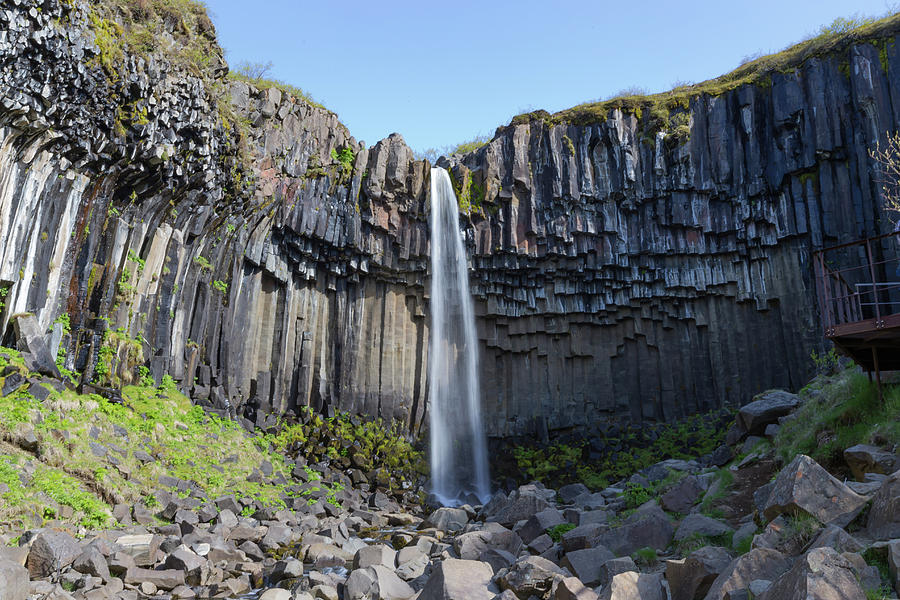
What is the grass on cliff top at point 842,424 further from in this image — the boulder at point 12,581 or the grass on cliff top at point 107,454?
Answer: the grass on cliff top at point 107,454

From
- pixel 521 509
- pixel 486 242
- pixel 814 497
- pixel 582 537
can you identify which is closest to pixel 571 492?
pixel 521 509

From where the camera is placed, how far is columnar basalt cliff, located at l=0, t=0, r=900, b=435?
53.5 ft

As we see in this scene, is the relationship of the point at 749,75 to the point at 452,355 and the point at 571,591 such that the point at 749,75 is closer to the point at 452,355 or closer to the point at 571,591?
the point at 452,355

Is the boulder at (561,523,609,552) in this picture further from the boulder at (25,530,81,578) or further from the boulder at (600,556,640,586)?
the boulder at (25,530,81,578)

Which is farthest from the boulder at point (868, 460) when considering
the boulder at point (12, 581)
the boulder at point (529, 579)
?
the boulder at point (12, 581)

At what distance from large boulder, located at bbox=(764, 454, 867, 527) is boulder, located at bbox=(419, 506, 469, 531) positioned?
30.3ft

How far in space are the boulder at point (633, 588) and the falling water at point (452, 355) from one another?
674 inches

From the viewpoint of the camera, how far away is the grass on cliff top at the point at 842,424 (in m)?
8.72

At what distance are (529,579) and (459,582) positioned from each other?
3.05 feet

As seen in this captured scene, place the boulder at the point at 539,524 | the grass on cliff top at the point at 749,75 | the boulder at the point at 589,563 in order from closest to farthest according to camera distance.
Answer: the boulder at the point at 589,563, the boulder at the point at 539,524, the grass on cliff top at the point at 749,75

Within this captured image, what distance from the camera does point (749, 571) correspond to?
18.6 ft

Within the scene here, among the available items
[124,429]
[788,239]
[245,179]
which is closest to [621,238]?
[788,239]

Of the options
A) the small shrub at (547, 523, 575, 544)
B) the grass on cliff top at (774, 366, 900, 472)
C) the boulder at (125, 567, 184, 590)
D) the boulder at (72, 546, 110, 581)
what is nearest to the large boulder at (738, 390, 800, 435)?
the grass on cliff top at (774, 366, 900, 472)

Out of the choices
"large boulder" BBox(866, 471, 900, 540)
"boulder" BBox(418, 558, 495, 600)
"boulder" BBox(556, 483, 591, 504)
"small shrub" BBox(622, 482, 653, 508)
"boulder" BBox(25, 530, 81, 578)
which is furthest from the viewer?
"boulder" BBox(556, 483, 591, 504)
